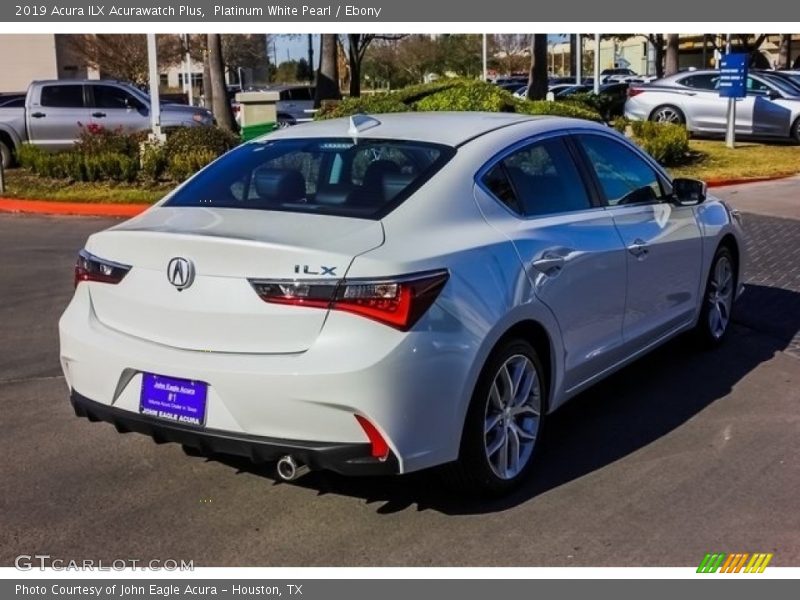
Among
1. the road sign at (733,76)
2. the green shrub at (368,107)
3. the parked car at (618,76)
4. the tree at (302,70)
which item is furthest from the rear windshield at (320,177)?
the tree at (302,70)

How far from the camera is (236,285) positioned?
3922 millimetres

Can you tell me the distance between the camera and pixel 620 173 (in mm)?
5727

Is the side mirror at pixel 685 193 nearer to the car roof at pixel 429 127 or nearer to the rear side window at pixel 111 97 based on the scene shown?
the car roof at pixel 429 127

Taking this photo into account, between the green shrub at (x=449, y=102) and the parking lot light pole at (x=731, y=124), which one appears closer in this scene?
the green shrub at (x=449, y=102)

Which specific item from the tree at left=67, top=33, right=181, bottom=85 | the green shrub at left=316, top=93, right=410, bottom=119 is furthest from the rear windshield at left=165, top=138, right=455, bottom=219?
the tree at left=67, top=33, right=181, bottom=85

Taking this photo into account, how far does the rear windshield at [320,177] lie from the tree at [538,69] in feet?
64.0

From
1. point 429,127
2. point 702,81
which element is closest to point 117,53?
point 702,81

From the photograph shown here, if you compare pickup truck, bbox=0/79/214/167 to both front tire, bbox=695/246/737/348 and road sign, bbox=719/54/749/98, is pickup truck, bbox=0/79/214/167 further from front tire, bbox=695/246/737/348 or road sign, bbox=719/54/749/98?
front tire, bbox=695/246/737/348

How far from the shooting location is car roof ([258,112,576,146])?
15.9 feet

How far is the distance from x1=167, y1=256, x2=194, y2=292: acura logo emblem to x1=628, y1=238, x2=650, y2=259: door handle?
2448mm

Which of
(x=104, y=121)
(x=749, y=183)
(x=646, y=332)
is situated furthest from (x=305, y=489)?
(x=104, y=121)

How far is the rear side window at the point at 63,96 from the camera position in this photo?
64.1 feet

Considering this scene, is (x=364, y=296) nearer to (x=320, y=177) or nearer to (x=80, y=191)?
(x=320, y=177)
